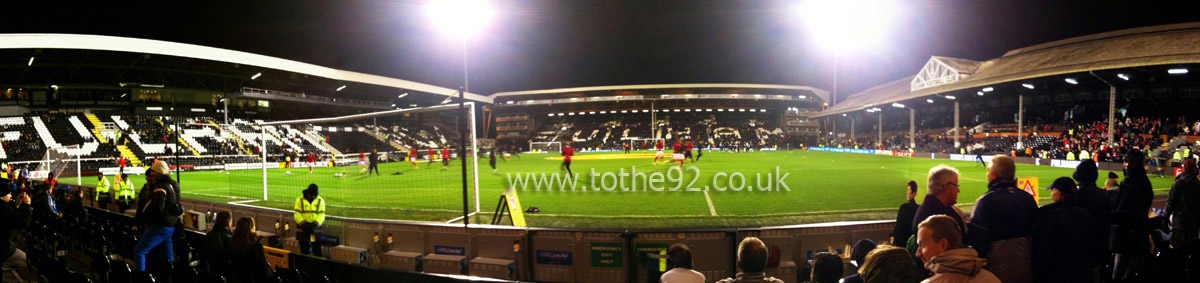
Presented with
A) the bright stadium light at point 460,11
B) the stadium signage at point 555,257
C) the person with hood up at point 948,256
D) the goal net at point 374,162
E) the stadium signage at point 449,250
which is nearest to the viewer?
the person with hood up at point 948,256

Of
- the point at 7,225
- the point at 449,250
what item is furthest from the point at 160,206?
the point at 449,250

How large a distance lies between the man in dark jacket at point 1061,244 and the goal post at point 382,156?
6099 millimetres

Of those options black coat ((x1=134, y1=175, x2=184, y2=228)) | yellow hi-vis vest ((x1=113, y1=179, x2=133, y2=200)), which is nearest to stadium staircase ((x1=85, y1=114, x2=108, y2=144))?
yellow hi-vis vest ((x1=113, y1=179, x2=133, y2=200))

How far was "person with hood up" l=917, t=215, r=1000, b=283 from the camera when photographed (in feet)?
7.14

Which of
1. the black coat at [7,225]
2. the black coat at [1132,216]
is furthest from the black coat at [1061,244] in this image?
the black coat at [7,225]

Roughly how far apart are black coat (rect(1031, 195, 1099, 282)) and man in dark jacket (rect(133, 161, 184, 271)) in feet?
26.7

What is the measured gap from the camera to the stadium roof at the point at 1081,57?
71.0ft

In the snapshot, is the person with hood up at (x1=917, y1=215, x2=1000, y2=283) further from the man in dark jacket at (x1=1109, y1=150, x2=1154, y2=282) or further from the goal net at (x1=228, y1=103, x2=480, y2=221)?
the goal net at (x1=228, y1=103, x2=480, y2=221)

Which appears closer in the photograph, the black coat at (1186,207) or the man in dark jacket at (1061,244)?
the man in dark jacket at (1061,244)

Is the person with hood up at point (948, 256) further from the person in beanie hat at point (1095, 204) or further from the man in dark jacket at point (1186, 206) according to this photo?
the man in dark jacket at point (1186, 206)

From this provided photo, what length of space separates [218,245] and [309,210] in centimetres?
249

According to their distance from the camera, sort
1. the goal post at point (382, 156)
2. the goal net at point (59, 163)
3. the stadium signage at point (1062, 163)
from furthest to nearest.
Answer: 1. the goal net at point (59, 163)
2. the stadium signage at point (1062, 163)
3. the goal post at point (382, 156)

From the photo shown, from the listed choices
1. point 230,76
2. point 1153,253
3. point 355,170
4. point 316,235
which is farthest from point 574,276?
point 230,76

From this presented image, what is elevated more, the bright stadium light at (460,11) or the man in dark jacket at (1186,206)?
the bright stadium light at (460,11)
